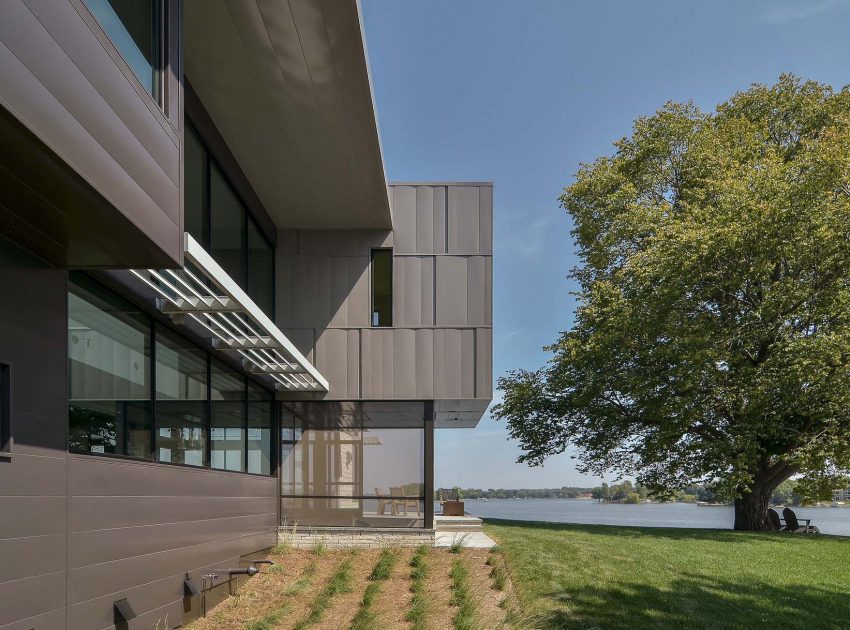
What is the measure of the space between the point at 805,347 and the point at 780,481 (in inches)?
180

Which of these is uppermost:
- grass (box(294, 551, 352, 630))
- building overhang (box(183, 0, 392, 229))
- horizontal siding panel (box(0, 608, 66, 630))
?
building overhang (box(183, 0, 392, 229))

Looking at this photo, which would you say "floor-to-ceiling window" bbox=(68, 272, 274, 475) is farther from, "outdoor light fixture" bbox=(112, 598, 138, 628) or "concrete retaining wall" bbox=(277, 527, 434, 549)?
"concrete retaining wall" bbox=(277, 527, 434, 549)

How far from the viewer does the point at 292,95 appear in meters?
8.37

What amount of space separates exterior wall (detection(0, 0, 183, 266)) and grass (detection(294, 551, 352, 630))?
4.13 m

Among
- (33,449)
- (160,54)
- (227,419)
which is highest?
(160,54)

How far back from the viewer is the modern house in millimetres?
4508

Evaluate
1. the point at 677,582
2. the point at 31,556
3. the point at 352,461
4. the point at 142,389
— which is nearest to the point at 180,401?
the point at 142,389

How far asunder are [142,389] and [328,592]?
11.3 ft

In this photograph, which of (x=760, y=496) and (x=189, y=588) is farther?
(x=760, y=496)

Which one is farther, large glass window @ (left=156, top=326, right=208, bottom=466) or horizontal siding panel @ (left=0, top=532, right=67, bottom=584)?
large glass window @ (left=156, top=326, right=208, bottom=466)

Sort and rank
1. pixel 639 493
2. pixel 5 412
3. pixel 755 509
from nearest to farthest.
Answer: pixel 5 412 < pixel 755 509 < pixel 639 493

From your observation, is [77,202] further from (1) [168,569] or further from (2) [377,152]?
(2) [377,152]

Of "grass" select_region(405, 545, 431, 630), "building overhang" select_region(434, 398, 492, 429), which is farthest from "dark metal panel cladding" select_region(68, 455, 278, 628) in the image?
"building overhang" select_region(434, 398, 492, 429)

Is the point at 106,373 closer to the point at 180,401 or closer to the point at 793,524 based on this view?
the point at 180,401
